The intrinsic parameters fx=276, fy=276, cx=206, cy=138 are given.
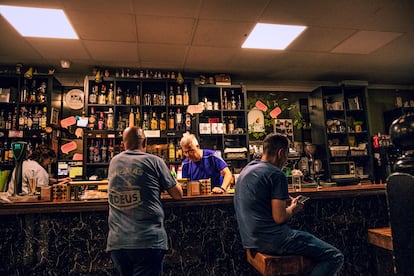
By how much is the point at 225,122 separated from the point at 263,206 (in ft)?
11.1

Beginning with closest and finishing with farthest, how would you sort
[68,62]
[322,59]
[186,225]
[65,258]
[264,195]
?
[264,195] → [65,258] → [186,225] → [68,62] → [322,59]

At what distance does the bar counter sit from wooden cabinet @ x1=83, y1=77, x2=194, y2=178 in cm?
212

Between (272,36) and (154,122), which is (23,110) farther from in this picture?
(272,36)

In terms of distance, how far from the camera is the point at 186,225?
243 centimetres

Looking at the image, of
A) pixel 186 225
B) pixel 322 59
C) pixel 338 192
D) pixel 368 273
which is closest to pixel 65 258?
pixel 186 225

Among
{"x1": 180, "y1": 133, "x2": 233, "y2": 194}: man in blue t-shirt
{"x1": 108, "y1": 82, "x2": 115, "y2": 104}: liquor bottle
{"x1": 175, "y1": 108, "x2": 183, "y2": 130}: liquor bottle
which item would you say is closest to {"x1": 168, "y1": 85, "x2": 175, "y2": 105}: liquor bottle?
{"x1": 175, "y1": 108, "x2": 183, "y2": 130}: liquor bottle

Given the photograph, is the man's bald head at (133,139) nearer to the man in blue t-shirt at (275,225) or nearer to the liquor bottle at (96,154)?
the man in blue t-shirt at (275,225)

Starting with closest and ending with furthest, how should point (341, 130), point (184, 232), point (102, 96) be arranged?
point (184, 232)
point (102, 96)
point (341, 130)

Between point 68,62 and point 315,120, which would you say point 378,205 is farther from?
point 68,62

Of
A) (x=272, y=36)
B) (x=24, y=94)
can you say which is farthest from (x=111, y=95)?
(x=272, y=36)

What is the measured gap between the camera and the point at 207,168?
328 cm

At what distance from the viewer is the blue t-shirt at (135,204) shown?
5.70 feet

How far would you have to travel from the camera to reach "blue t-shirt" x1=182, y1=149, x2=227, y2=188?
3281 millimetres

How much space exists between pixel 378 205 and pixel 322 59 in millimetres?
2806
